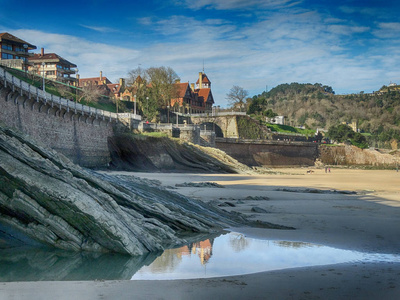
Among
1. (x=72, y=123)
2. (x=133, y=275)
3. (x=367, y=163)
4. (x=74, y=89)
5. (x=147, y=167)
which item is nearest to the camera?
(x=133, y=275)

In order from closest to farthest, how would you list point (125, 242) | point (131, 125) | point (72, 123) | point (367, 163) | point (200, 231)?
point (125, 242), point (200, 231), point (72, 123), point (131, 125), point (367, 163)

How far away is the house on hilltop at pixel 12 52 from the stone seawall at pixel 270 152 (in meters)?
34.2

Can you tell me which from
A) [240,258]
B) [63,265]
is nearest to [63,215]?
[63,265]

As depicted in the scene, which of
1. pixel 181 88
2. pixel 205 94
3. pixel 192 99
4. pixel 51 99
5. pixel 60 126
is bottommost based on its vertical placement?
pixel 60 126

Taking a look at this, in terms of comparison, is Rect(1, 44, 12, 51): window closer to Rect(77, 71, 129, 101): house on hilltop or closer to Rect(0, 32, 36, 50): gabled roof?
Rect(0, 32, 36, 50): gabled roof

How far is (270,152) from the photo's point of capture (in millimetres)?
73750

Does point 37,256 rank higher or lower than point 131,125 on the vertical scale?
lower

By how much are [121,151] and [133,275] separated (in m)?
41.8

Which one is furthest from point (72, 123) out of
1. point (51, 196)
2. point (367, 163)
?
point (367, 163)

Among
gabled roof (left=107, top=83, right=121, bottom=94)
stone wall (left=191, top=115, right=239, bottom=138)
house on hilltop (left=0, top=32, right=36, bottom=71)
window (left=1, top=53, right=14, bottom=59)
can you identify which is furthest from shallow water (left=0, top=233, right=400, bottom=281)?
gabled roof (left=107, top=83, right=121, bottom=94)

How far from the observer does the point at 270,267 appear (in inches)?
329

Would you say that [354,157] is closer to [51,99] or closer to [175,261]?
[51,99]

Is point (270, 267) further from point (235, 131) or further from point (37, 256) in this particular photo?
point (235, 131)

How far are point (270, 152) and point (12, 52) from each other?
46.6m
